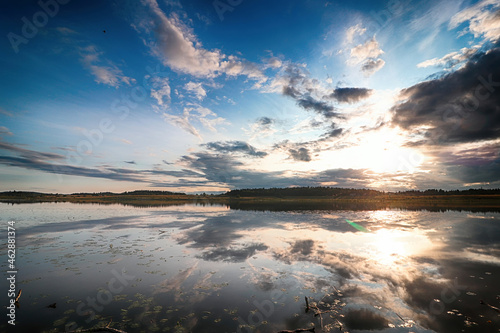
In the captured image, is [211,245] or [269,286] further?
[211,245]

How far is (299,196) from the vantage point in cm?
19900

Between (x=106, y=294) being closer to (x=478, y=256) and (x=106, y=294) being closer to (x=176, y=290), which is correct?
(x=176, y=290)

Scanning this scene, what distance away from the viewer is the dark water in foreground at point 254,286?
795cm

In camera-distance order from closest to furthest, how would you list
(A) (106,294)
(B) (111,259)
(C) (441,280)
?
1. (A) (106,294)
2. (C) (441,280)
3. (B) (111,259)

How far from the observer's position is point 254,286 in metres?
11.2

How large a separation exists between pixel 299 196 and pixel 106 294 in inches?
7769

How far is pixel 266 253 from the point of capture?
17.6m

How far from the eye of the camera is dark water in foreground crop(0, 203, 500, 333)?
7949 millimetres

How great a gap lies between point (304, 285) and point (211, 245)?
11086mm

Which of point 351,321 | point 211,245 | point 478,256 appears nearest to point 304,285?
point 351,321

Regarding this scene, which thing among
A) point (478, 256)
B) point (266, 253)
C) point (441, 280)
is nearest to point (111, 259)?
point (266, 253)

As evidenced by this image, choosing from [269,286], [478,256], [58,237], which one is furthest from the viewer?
[58,237]

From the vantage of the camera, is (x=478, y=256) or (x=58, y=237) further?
(x=58, y=237)

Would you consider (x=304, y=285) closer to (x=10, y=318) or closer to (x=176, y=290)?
(x=176, y=290)
